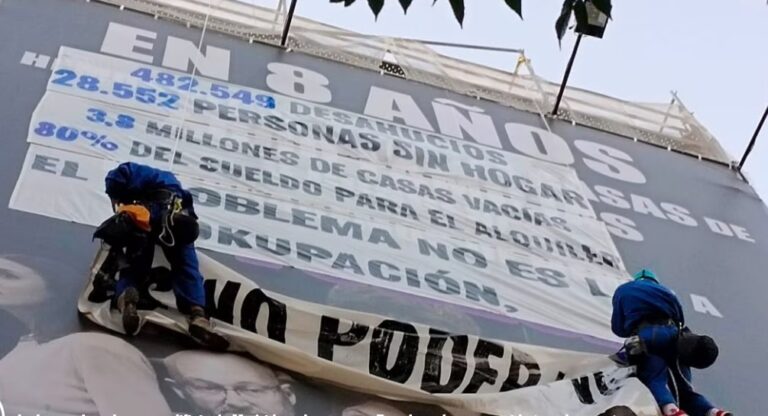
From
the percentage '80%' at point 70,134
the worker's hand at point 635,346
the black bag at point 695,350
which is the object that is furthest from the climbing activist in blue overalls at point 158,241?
the black bag at point 695,350

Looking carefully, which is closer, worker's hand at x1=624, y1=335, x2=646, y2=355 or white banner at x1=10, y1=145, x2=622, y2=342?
worker's hand at x1=624, y1=335, x2=646, y2=355

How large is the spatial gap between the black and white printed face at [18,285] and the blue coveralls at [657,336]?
159cm

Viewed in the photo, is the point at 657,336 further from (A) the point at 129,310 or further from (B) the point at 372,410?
(A) the point at 129,310

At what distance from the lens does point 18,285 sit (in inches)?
118

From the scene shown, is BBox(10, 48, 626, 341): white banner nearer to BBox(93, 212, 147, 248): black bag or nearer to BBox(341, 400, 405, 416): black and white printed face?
BBox(93, 212, 147, 248): black bag

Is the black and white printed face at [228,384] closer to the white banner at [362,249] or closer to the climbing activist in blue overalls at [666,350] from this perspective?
the white banner at [362,249]

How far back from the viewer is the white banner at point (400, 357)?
2.97 metres

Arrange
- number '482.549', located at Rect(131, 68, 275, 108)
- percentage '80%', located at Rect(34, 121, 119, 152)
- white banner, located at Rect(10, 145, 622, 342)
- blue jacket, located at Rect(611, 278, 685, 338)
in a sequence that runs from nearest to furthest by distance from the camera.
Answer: blue jacket, located at Rect(611, 278, 685, 338) < white banner, located at Rect(10, 145, 622, 342) < percentage '80%', located at Rect(34, 121, 119, 152) < number '482.549', located at Rect(131, 68, 275, 108)

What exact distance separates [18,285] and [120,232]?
11.9 inches

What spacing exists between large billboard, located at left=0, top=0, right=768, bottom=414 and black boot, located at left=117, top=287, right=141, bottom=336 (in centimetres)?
4

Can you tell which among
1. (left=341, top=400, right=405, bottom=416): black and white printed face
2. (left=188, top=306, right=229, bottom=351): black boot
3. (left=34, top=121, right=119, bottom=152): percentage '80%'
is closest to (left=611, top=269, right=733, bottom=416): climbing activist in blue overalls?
(left=341, top=400, right=405, bottom=416): black and white printed face

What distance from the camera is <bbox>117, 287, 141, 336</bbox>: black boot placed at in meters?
2.90

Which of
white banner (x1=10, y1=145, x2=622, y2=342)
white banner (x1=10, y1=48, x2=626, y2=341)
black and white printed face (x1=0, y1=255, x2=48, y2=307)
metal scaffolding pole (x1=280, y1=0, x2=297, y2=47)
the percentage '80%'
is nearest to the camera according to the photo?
black and white printed face (x1=0, y1=255, x2=48, y2=307)

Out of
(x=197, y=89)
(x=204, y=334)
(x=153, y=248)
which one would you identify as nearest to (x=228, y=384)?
(x=204, y=334)
